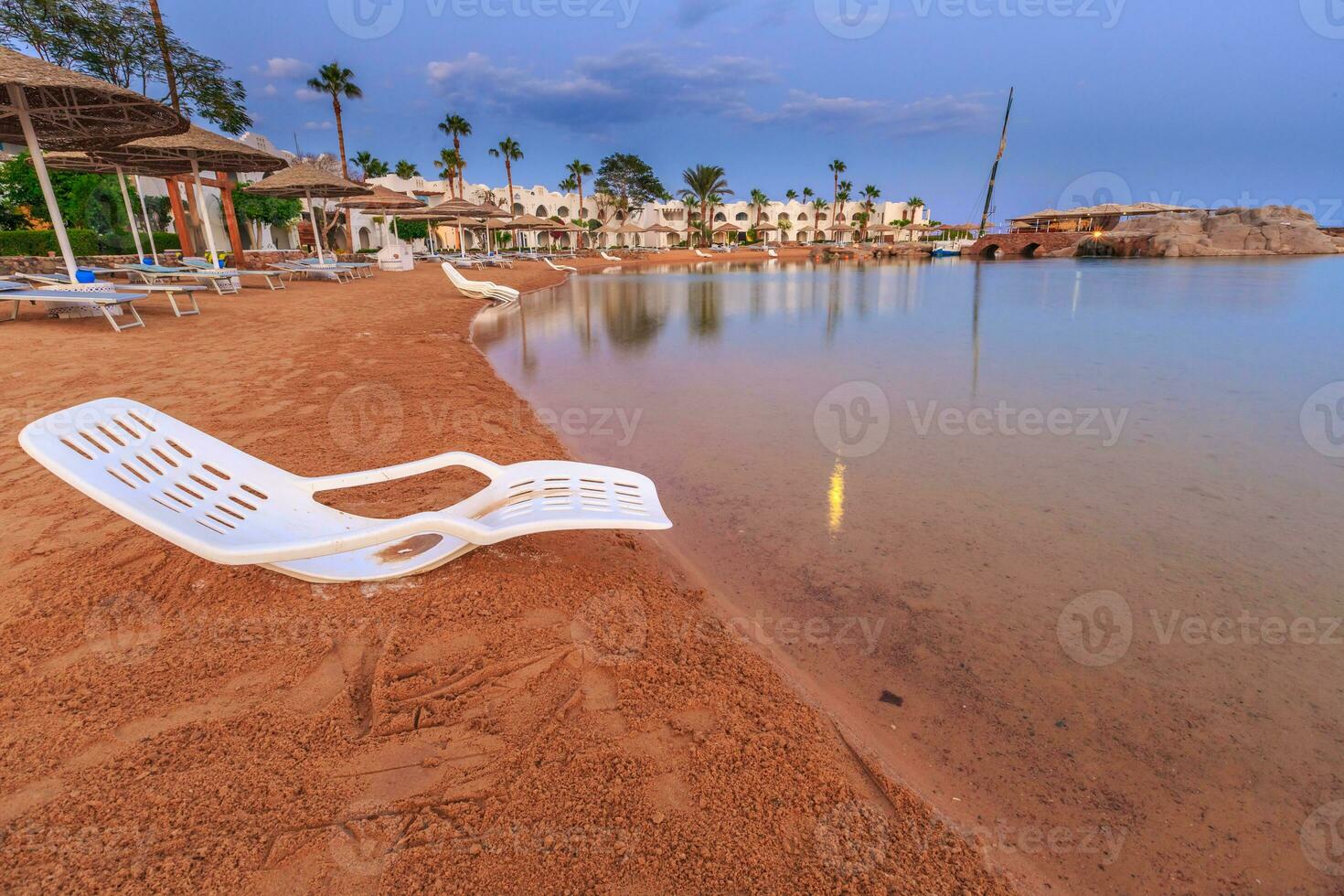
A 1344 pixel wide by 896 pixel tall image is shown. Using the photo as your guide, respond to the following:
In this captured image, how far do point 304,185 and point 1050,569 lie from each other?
65.3 ft

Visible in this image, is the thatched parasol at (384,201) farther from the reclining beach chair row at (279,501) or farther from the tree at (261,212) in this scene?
the reclining beach chair row at (279,501)

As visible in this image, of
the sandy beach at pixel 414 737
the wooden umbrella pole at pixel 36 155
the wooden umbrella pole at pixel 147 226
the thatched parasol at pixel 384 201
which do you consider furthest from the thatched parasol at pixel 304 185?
the sandy beach at pixel 414 737

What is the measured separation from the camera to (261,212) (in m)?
29.8

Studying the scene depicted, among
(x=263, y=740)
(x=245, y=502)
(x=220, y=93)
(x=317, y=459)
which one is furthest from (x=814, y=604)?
(x=220, y=93)

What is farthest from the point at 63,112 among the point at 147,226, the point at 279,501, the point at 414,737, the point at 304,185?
the point at 414,737

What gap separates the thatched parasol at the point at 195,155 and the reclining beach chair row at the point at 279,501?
13.8m

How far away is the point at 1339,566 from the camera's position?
3.55 meters

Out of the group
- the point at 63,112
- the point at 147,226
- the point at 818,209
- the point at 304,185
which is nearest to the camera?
the point at 63,112

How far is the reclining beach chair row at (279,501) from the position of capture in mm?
2225

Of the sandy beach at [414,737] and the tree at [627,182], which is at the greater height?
the tree at [627,182]

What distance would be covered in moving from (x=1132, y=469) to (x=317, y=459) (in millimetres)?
6442

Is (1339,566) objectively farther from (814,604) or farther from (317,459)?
(317,459)

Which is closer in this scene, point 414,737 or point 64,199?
point 414,737

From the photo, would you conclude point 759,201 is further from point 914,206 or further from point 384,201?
point 384,201
